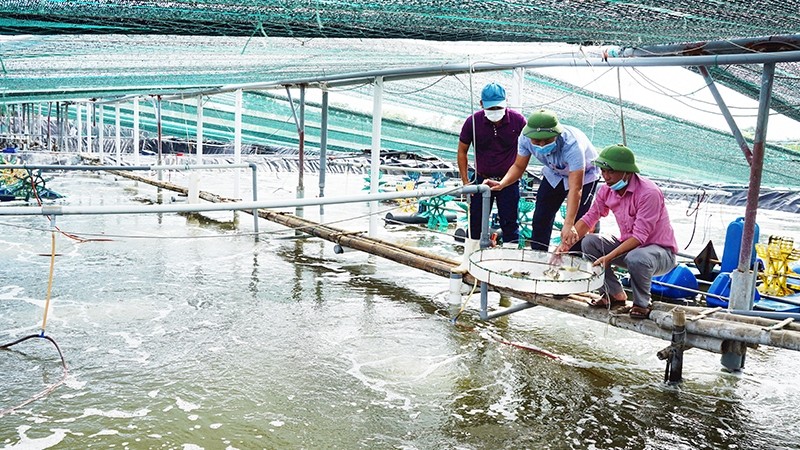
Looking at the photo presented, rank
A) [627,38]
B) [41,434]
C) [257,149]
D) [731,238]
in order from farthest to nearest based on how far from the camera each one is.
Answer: [257,149] → [731,238] → [627,38] → [41,434]

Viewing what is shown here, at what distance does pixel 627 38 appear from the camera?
186 inches

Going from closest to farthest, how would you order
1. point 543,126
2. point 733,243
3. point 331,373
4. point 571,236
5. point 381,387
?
point 381,387, point 331,373, point 571,236, point 543,126, point 733,243

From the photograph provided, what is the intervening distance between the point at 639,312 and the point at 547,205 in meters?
1.38

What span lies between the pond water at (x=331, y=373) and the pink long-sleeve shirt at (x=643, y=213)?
0.99m

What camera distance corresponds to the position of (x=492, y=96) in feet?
17.4

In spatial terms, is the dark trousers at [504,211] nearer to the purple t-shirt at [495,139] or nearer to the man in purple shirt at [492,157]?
the man in purple shirt at [492,157]

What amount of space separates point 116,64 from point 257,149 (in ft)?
61.7

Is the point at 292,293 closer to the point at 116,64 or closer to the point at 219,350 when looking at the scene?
the point at 219,350

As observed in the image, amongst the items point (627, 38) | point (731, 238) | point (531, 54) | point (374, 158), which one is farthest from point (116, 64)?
point (731, 238)

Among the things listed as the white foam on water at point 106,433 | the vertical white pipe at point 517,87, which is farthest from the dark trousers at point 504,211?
the white foam on water at point 106,433

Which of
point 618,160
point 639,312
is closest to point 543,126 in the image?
point 618,160

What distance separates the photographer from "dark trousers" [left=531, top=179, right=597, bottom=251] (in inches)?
205

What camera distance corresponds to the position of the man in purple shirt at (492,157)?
18.3ft

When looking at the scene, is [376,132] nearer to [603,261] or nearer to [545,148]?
[545,148]
